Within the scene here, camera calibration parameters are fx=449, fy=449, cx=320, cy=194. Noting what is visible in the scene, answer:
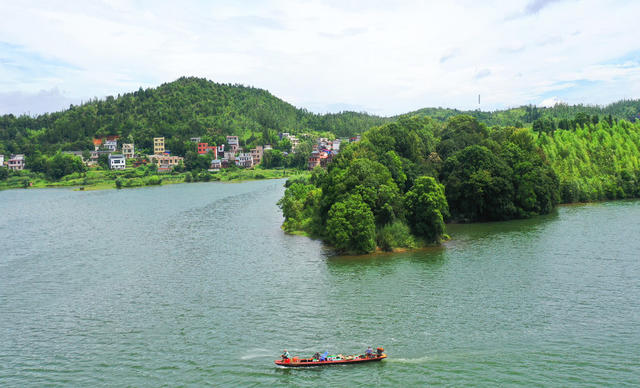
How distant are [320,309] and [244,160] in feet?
483

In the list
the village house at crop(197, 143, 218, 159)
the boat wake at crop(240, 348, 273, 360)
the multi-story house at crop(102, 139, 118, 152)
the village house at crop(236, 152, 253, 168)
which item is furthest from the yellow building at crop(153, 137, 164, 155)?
the boat wake at crop(240, 348, 273, 360)

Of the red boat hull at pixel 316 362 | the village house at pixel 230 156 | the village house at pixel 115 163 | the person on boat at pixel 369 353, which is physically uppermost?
the village house at pixel 230 156

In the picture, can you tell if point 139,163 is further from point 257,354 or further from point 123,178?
point 257,354

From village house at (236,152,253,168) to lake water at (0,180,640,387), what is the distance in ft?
374

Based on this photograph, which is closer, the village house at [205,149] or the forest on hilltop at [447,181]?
the forest on hilltop at [447,181]

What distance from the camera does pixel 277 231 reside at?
66.0 meters

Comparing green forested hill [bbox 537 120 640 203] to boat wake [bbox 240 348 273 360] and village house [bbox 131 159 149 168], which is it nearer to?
boat wake [bbox 240 348 273 360]

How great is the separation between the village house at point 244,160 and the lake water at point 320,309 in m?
114

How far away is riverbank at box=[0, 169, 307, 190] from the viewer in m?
141

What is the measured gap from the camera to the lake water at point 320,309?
26781mm

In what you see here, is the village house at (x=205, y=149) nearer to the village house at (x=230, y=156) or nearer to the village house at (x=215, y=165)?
the village house at (x=230, y=156)

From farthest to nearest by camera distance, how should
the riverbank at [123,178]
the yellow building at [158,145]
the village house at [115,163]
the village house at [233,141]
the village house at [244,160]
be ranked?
the village house at [233,141] → the yellow building at [158,145] → the village house at [244,160] → the village house at [115,163] → the riverbank at [123,178]

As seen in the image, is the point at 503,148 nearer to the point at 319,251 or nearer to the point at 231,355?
the point at 319,251

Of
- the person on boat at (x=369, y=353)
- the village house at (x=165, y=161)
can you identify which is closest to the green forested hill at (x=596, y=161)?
the person on boat at (x=369, y=353)
